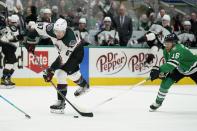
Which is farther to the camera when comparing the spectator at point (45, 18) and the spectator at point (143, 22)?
the spectator at point (143, 22)

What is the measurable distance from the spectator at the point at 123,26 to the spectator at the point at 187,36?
139 cm

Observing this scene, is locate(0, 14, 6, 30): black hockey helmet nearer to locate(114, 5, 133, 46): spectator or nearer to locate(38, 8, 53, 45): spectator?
locate(38, 8, 53, 45): spectator

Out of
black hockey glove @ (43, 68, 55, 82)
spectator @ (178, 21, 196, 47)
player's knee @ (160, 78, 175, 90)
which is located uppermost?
spectator @ (178, 21, 196, 47)

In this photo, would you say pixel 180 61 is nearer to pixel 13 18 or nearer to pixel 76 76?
pixel 76 76

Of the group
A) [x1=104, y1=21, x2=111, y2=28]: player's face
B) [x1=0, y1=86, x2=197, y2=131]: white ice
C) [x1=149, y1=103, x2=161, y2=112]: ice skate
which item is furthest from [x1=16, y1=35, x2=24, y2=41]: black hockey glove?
[x1=149, y1=103, x2=161, y2=112]: ice skate

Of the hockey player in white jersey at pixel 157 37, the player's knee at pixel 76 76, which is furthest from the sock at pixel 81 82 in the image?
the hockey player in white jersey at pixel 157 37

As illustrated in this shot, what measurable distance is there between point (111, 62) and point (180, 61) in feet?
14.0

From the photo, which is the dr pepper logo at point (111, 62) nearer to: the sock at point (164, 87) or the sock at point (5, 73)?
the sock at point (5, 73)

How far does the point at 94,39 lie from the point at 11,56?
209 centimetres

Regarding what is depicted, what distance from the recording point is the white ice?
535 cm

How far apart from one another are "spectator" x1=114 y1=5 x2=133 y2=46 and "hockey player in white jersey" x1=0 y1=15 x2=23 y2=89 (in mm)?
2424

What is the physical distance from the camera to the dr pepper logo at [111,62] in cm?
1059

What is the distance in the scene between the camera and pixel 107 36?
35.8 feet

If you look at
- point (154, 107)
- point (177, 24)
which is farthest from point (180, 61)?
point (177, 24)
